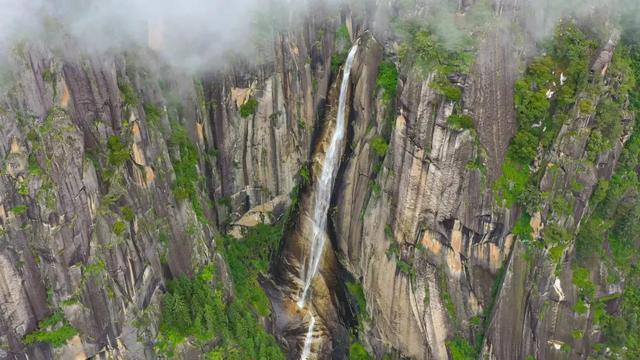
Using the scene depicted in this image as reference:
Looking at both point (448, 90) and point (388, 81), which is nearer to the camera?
point (448, 90)

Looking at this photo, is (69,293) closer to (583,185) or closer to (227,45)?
(227,45)

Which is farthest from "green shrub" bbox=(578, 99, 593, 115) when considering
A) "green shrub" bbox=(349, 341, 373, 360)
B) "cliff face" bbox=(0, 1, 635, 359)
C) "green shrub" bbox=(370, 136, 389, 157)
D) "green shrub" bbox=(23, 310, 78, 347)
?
"green shrub" bbox=(23, 310, 78, 347)

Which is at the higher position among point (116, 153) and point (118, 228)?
point (116, 153)

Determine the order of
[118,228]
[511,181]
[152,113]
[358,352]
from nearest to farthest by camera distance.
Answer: [118,228], [152,113], [511,181], [358,352]

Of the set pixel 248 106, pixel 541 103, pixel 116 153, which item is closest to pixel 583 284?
pixel 541 103

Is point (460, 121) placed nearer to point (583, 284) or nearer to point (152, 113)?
point (583, 284)

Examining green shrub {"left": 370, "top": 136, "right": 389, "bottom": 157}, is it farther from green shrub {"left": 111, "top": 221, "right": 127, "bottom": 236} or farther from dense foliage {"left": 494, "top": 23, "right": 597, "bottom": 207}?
green shrub {"left": 111, "top": 221, "right": 127, "bottom": 236}

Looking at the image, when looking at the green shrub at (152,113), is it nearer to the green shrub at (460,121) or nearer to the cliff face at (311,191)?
the cliff face at (311,191)
